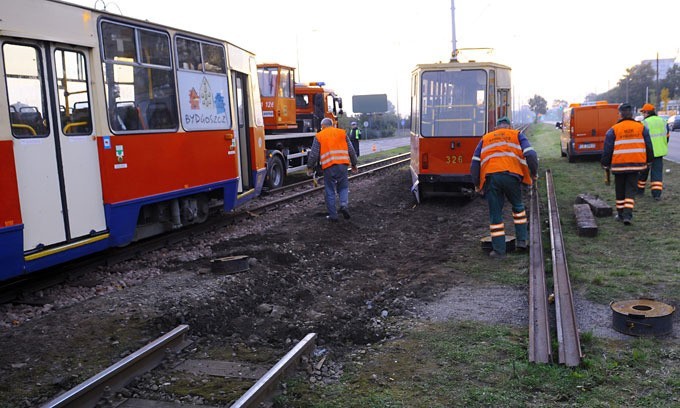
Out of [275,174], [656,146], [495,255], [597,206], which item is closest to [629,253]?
[495,255]

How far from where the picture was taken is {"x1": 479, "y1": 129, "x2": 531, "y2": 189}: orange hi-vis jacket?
26.2 feet

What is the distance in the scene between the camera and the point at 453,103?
12.3 meters

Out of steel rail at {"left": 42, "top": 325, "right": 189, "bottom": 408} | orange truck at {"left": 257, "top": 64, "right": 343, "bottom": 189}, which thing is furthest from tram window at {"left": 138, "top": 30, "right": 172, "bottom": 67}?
orange truck at {"left": 257, "top": 64, "right": 343, "bottom": 189}

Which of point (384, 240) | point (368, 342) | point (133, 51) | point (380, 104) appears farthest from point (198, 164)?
point (380, 104)

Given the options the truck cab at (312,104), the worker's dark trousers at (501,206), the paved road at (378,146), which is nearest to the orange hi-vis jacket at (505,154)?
the worker's dark trousers at (501,206)

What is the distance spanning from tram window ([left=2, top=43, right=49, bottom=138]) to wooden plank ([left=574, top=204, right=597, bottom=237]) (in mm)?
7565

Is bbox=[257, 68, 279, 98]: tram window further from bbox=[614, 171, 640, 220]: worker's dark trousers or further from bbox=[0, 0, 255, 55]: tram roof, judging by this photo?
bbox=[614, 171, 640, 220]: worker's dark trousers

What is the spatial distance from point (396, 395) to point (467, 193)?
9195 mm

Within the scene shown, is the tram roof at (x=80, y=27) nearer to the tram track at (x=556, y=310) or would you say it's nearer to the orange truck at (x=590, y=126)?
the tram track at (x=556, y=310)

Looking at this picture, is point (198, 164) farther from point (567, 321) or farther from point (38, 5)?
point (567, 321)

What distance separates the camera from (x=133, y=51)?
25.3 ft

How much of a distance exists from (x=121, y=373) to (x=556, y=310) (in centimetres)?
384

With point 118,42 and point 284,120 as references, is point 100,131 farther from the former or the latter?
point 284,120

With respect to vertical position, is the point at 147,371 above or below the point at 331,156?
below
